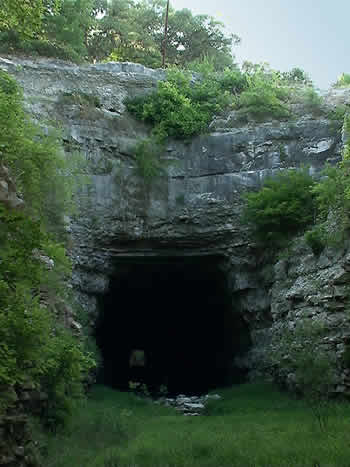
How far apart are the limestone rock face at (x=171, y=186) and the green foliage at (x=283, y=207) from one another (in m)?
1.27

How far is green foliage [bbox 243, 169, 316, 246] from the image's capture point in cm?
1766

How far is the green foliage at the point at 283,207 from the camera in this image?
17656 mm

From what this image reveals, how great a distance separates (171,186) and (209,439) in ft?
40.3

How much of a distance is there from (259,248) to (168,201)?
156 inches

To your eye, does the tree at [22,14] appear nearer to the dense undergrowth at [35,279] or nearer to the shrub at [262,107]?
the dense undergrowth at [35,279]

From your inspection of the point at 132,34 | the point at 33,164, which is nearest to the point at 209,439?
the point at 33,164

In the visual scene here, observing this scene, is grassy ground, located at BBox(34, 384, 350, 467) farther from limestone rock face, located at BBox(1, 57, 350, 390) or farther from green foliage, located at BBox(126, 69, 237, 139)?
green foliage, located at BBox(126, 69, 237, 139)

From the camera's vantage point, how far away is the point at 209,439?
9.77 m

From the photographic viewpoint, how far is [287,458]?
26.7 feet

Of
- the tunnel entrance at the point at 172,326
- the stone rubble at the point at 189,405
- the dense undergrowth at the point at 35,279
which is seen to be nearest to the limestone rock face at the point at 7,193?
the dense undergrowth at the point at 35,279

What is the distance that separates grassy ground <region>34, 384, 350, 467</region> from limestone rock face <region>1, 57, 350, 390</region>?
6568 mm

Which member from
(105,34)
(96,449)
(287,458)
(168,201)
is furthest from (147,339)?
(287,458)

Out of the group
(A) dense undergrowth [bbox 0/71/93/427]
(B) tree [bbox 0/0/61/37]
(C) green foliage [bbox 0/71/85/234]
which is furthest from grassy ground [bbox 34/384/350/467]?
(B) tree [bbox 0/0/61/37]

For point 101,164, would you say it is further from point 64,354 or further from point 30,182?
point 64,354
